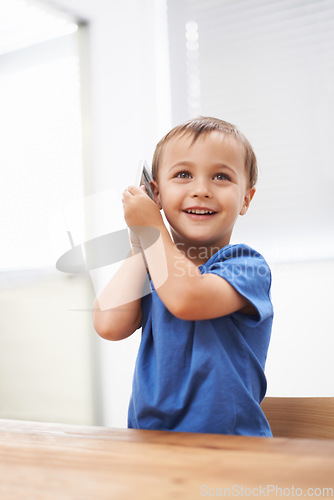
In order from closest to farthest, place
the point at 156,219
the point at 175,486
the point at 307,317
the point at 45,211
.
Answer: the point at 175,486 < the point at 156,219 < the point at 307,317 < the point at 45,211

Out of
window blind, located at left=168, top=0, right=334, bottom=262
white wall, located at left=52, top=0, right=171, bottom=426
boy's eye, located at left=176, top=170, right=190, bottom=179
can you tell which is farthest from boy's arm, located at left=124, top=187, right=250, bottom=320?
white wall, located at left=52, top=0, right=171, bottom=426

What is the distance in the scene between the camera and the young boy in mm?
767

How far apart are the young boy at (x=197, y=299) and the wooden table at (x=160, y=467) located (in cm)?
27

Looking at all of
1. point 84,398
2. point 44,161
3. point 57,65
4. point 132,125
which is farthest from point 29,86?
point 84,398

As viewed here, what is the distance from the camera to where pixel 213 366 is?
A: 78cm

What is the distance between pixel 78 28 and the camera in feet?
8.29

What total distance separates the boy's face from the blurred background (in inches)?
51.9

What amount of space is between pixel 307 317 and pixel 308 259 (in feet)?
0.75

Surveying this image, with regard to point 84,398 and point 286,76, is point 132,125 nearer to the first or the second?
point 286,76

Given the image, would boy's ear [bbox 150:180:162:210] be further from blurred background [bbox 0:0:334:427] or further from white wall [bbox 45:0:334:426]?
white wall [bbox 45:0:334:426]

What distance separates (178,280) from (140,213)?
139 millimetres

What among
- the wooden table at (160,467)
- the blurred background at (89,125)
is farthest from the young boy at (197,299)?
the blurred background at (89,125)

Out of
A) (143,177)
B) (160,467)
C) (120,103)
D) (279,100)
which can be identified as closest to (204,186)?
(143,177)

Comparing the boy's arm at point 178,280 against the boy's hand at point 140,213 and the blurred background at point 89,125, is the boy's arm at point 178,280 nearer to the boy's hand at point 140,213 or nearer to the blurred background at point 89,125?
the boy's hand at point 140,213
